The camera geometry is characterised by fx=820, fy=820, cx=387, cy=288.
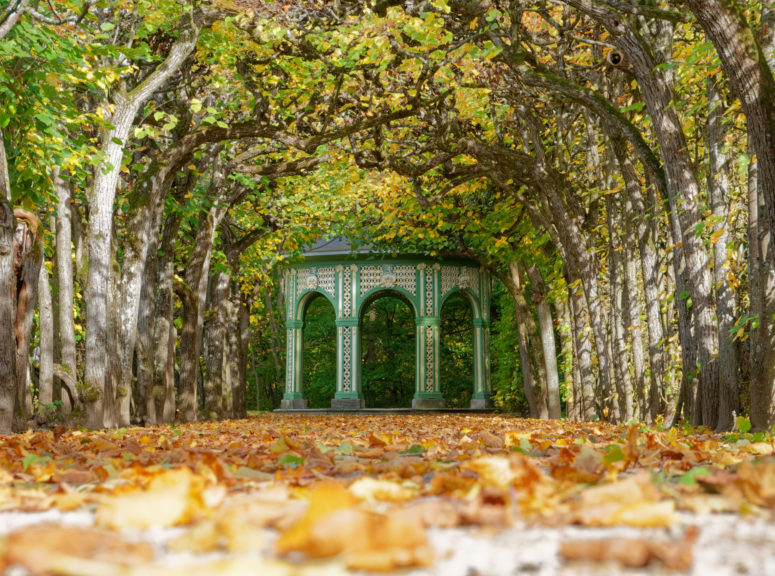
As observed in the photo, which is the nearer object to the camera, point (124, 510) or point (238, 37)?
point (124, 510)

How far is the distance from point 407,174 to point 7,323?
785 centimetres

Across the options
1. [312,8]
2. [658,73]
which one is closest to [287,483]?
[658,73]

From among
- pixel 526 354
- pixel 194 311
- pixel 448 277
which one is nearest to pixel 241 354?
pixel 194 311

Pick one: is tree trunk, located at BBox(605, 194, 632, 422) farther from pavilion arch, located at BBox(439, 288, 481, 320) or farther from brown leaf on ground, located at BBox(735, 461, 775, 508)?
pavilion arch, located at BBox(439, 288, 481, 320)

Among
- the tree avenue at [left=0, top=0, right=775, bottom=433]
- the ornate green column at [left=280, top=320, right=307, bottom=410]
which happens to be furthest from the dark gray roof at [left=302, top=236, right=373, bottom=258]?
the tree avenue at [left=0, top=0, right=775, bottom=433]

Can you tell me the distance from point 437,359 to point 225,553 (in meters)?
27.6

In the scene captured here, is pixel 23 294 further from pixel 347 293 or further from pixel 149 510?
pixel 347 293

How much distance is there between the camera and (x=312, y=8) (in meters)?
11.8

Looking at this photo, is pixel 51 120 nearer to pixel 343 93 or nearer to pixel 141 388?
pixel 141 388

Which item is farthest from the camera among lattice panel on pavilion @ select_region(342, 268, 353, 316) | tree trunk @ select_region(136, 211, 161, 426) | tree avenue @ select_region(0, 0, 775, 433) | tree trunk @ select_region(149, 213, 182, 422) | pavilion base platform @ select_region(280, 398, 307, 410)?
lattice panel on pavilion @ select_region(342, 268, 353, 316)

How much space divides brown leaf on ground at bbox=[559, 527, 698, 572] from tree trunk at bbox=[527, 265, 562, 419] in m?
15.1

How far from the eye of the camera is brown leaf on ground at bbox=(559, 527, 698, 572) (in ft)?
4.48

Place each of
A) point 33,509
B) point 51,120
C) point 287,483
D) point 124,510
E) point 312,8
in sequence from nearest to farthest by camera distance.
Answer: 1. point 124,510
2. point 33,509
3. point 287,483
4. point 51,120
5. point 312,8

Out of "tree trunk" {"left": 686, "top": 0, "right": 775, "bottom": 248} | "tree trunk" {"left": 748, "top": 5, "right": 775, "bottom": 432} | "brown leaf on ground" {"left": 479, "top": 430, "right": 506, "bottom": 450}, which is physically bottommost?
"brown leaf on ground" {"left": 479, "top": 430, "right": 506, "bottom": 450}
